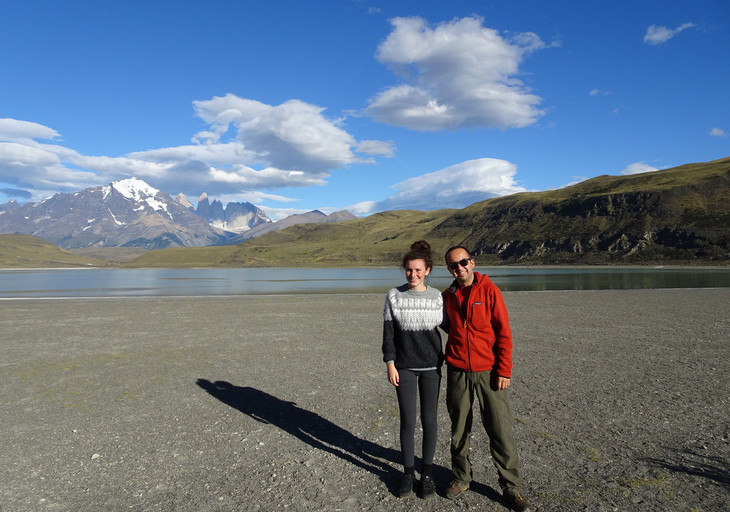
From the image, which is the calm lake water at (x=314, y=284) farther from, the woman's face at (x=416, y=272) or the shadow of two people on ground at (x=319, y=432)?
the woman's face at (x=416, y=272)

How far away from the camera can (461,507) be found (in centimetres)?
495

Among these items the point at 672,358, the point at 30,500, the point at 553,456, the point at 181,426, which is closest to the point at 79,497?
the point at 30,500

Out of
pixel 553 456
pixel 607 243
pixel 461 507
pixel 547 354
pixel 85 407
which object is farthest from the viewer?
pixel 607 243

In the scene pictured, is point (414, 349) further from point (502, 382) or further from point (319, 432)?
point (319, 432)

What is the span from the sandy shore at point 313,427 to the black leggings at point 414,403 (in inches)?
22.4

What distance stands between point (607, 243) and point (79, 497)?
169223 millimetres

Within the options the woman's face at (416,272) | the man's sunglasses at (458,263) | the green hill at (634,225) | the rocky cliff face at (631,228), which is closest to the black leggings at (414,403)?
the woman's face at (416,272)

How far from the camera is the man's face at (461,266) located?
5035mm

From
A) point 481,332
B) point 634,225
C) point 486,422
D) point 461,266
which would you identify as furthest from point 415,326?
point 634,225

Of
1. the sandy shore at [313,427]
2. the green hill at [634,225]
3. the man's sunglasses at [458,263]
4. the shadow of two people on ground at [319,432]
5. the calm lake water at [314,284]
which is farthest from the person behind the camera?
the green hill at [634,225]

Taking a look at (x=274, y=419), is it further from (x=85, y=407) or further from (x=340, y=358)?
(x=340, y=358)

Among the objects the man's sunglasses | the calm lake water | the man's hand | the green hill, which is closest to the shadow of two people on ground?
the man's hand

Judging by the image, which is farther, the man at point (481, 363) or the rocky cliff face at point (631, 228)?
the rocky cliff face at point (631, 228)

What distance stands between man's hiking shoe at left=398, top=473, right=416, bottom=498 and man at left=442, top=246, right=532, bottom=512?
0.43 meters
